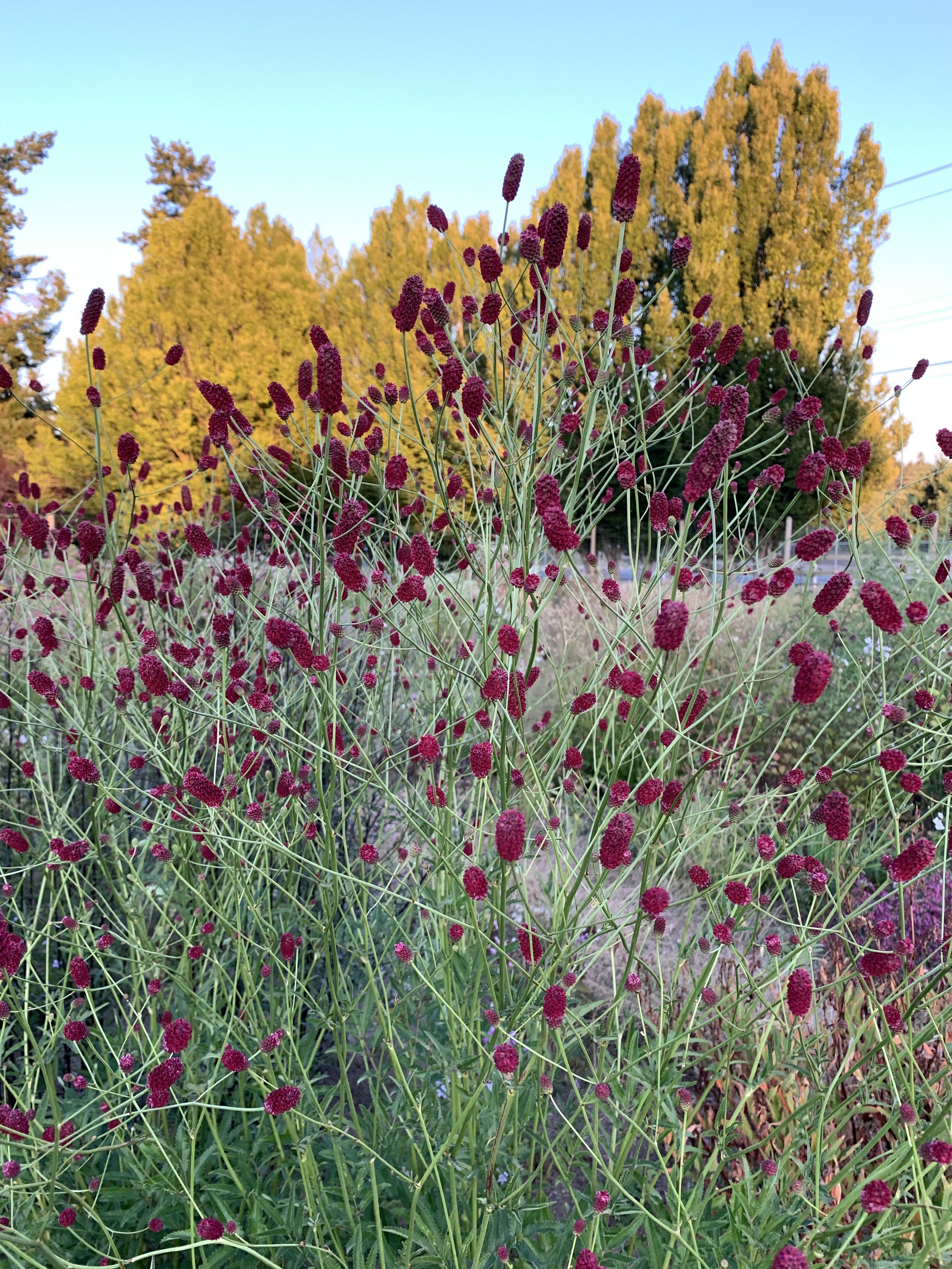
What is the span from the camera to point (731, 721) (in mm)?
1991

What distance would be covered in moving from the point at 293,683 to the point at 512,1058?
1.90 meters

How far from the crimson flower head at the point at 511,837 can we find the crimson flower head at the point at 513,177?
129 centimetres

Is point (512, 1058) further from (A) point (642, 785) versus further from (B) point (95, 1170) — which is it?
(B) point (95, 1170)

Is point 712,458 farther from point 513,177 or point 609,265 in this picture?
point 609,265

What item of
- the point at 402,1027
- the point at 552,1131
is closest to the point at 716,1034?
the point at 552,1131

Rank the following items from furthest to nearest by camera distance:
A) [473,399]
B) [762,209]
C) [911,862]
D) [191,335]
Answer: [762,209] → [191,335] → [473,399] → [911,862]

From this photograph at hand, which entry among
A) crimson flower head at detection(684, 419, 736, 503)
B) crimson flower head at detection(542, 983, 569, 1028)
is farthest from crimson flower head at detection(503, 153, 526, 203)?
crimson flower head at detection(542, 983, 569, 1028)

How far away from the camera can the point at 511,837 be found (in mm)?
1116

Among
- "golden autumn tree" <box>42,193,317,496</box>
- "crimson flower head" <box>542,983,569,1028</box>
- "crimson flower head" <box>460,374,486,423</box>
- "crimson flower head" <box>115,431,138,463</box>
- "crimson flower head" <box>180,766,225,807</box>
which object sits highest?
"golden autumn tree" <box>42,193,317,496</box>

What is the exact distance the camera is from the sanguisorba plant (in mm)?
1363

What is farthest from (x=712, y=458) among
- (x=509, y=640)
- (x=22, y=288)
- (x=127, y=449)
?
(x=22, y=288)

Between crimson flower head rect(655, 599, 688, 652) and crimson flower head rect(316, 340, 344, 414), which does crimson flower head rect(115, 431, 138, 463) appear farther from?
crimson flower head rect(655, 599, 688, 652)

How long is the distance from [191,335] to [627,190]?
1378cm

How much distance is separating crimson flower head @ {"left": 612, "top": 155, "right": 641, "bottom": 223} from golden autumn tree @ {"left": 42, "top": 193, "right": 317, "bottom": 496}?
39.4ft
